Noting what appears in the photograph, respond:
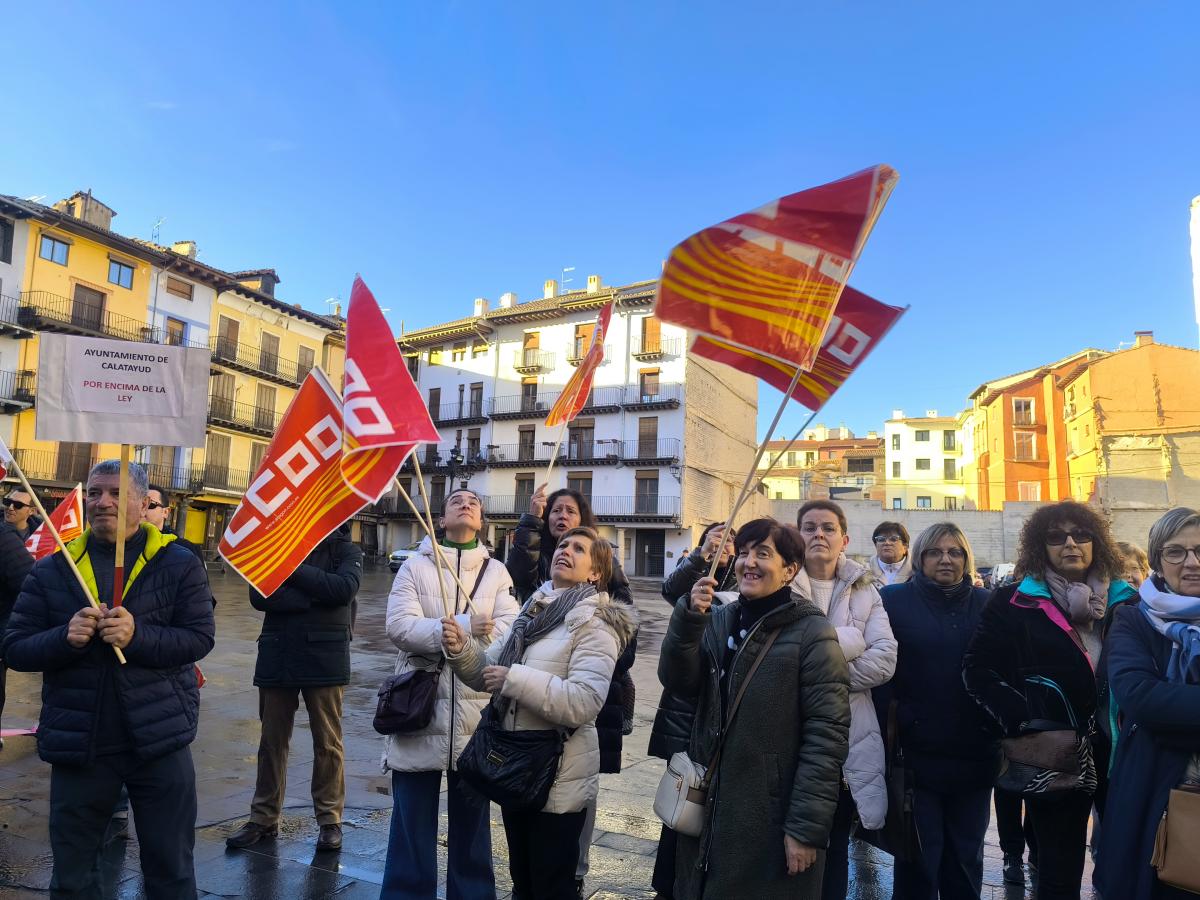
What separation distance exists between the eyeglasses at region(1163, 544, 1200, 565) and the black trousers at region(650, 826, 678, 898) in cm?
228

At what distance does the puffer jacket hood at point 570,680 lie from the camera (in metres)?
2.94

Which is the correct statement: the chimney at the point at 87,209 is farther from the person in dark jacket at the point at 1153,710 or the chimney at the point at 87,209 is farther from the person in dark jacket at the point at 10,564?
the person in dark jacket at the point at 1153,710

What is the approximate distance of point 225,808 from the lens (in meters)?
4.83

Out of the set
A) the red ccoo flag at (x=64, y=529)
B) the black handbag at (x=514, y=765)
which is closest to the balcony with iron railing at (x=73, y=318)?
the red ccoo flag at (x=64, y=529)

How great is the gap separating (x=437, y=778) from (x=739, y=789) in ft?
4.94

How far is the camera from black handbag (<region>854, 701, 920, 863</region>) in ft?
10.9

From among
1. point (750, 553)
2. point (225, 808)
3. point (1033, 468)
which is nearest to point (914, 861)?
point (750, 553)

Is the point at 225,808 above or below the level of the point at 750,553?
below

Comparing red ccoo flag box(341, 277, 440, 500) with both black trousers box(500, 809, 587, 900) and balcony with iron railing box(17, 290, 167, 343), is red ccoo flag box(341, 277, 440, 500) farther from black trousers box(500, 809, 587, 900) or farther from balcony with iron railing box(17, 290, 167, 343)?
balcony with iron railing box(17, 290, 167, 343)

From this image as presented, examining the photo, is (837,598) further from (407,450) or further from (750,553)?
(407,450)

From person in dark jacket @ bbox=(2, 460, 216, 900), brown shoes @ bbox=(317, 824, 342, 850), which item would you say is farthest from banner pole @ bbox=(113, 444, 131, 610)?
brown shoes @ bbox=(317, 824, 342, 850)

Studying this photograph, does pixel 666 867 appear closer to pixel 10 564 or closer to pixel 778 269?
pixel 778 269

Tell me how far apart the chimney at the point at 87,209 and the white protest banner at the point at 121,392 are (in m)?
35.2

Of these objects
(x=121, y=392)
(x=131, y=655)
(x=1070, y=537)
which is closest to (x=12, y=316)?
(x=121, y=392)
